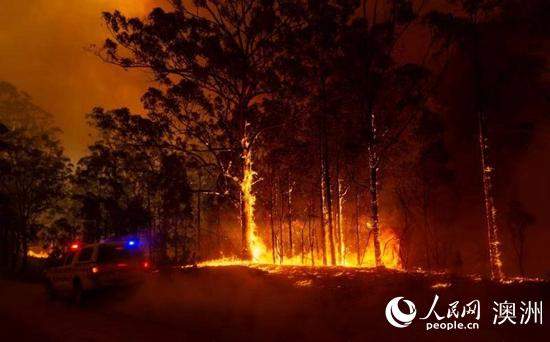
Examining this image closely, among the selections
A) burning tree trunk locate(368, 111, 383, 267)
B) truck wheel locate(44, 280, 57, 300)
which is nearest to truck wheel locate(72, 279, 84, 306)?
truck wheel locate(44, 280, 57, 300)

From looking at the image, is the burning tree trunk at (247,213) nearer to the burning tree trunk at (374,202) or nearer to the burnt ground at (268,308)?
the burnt ground at (268,308)

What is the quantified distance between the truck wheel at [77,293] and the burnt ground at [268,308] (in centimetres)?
30

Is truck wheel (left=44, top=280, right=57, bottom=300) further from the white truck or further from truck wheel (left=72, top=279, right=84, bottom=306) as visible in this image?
truck wheel (left=72, top=279, right=84, bottom=306)

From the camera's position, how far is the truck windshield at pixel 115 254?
1486 centimetres

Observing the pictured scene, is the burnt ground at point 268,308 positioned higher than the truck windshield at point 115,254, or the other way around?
the truck windshield at point 115,254

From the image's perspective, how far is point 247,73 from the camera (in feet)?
68.1

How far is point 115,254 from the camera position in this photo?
49.4 feet

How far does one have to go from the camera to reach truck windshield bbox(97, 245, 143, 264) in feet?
48.8

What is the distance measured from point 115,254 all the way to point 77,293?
6.40ft

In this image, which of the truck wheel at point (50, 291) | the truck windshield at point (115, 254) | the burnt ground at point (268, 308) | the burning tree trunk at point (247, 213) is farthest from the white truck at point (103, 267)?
the burning tree trunk at point (247, 213)

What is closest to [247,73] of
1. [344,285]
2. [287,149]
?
[287,149]

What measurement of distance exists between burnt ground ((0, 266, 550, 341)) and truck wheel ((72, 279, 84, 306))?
11.9 inches

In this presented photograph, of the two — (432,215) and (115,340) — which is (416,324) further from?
(432,215)

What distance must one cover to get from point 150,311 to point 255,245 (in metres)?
8.63
